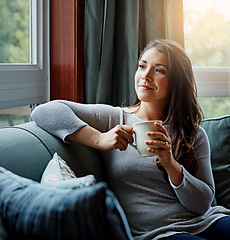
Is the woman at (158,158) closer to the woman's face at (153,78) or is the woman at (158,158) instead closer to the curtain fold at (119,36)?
the woman's face at (153,78)

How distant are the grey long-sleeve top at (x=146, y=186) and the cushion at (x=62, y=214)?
592 mm

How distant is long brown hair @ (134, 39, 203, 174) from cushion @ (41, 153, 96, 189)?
0.55 m

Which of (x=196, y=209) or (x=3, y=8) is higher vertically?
(x=3, y=8)

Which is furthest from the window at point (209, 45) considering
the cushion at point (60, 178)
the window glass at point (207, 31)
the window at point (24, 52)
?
the cushion at point (60, 178)

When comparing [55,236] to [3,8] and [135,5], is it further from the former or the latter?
[135,5]

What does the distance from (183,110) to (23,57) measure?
92 centimetres

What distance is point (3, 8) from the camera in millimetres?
1843

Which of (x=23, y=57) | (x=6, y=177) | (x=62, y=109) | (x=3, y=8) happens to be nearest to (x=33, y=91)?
(x=23, y=57)

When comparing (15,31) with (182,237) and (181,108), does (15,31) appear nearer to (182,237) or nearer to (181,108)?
(181,108)

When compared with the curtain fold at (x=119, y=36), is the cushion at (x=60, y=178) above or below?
below

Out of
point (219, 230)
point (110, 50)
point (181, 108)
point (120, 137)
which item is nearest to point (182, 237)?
point (219, 230)

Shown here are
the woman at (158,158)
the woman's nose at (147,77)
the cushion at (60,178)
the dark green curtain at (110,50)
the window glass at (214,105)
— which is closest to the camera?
the cushion at (60,178)

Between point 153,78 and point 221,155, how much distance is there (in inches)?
24.9

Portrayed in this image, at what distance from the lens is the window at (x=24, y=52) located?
186cm
